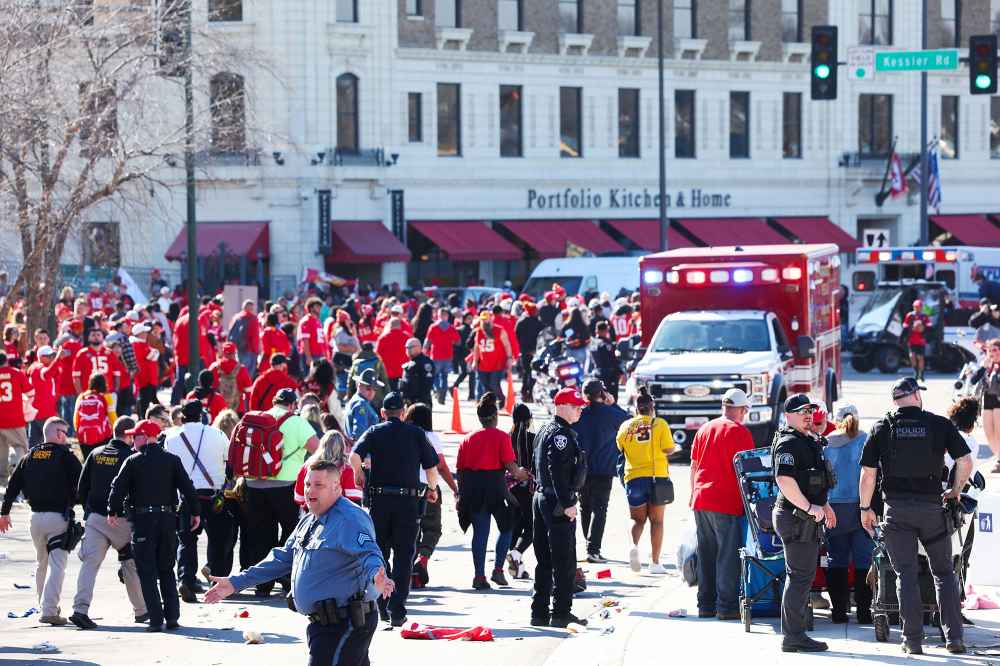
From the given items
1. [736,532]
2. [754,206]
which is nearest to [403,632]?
[736,532]

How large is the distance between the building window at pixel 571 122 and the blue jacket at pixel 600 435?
3614cm

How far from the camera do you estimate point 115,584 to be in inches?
573

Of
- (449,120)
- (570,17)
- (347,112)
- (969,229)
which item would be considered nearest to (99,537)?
(347,112)

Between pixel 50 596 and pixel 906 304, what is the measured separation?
25.2 m

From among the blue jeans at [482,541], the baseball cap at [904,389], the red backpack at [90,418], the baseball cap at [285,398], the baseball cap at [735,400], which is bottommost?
the blue jeans at [482,541]

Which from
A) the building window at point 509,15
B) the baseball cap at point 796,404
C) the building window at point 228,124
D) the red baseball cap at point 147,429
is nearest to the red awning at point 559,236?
the building window at point 509,15

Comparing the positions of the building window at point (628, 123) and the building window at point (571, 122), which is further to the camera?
the building window at point (628, 123)

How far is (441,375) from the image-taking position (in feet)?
93.1

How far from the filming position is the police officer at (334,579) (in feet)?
26.3

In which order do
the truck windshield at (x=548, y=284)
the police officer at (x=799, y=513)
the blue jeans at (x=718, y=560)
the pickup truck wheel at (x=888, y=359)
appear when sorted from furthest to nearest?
the truck windshield at (x=548, y=284)
the pickup truck wheel at (x=888, y=359)
the blue jeans at (x=718, y=560)
the police officer at (x=799, y=513)

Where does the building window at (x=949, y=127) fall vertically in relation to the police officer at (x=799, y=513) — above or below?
above

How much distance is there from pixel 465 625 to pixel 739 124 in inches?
1700

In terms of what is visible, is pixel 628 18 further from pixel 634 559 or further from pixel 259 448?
pixel 259 448

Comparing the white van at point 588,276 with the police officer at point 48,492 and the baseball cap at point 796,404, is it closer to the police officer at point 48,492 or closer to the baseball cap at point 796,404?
the police officer at point 48,492
